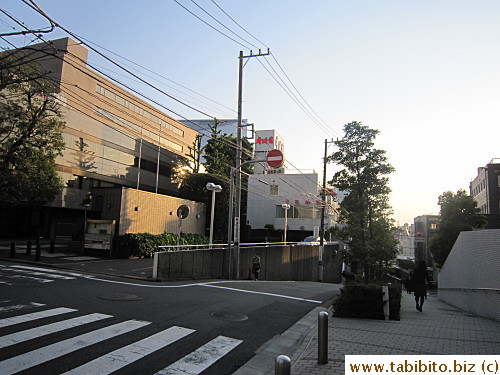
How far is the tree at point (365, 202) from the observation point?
14.4 metres

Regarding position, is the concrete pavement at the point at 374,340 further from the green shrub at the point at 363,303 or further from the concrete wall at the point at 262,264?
the concrete wall at the point at 262,264

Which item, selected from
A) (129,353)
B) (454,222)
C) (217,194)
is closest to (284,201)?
(217,194)

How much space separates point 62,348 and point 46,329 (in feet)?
3.54

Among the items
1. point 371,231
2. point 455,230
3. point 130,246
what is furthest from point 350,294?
point 455,230

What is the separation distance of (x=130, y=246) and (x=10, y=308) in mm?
14164

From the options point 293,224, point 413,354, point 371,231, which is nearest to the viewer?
point 413,354

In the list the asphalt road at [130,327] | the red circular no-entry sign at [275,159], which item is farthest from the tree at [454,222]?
the asphalt road at [130,327]

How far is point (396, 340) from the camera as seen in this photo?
6.85 metres

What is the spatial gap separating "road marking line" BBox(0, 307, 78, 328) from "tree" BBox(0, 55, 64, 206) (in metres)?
17.0

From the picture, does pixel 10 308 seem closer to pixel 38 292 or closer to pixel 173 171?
pixel 38 292

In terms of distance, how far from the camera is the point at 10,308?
7.45 metres

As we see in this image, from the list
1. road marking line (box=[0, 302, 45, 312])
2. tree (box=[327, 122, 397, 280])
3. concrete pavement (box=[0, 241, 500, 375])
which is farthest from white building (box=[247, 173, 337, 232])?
road marking line (box=[0, 302, 45, 312])

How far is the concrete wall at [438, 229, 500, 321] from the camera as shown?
9.86 metres

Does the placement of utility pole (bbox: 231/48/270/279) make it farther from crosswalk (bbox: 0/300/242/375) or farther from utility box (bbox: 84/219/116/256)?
crosswalk (bbox: 0/300/242/375)
